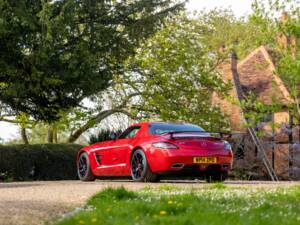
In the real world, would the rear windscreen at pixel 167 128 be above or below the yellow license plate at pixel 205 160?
above

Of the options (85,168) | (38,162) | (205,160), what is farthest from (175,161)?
(38,162)

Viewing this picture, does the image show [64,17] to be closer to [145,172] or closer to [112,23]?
[112,23]

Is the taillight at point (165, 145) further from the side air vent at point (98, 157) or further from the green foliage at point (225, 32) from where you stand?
the green foliage at point (225, 32)

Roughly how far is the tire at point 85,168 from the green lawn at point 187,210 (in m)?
8.28

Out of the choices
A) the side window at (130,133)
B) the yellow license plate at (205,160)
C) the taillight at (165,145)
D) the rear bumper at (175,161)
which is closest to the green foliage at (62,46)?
the side window at (130,133)

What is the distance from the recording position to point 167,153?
15438mm

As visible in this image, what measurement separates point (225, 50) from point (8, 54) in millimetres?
26159

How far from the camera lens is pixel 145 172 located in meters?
15.8

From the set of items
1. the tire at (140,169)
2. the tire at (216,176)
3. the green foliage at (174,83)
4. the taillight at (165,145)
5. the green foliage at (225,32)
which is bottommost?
the tire at (216,176)

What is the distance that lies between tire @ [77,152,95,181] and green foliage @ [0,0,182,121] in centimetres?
201

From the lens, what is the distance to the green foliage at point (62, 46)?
60.0ft

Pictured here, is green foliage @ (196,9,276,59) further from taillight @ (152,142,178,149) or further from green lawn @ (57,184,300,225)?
green lawn @ (57,184,300,225)

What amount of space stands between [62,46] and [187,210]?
12093 millimetres

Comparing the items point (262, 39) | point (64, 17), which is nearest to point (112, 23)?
point (64, 17)
